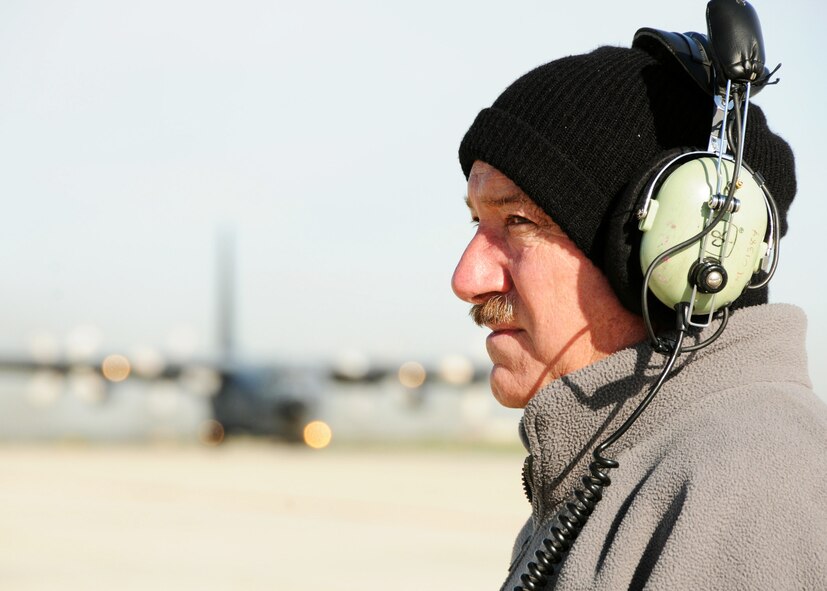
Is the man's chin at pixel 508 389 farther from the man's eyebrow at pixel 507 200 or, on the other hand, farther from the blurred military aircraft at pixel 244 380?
the blurred military aircraft at pixel 244 380

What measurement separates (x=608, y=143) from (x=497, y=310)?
1.17ft

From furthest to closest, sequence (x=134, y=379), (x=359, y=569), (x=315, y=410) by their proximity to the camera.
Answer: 1. (x=134, y=379)
2. (x=315, y=410)
3. (x=359, y=569)

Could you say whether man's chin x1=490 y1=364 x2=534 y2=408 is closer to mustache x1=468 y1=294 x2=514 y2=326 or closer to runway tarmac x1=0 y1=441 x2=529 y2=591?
mustache x1=468 y1=294 x2=514 y2=326

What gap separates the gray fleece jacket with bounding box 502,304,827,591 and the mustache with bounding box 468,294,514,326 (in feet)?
0.67

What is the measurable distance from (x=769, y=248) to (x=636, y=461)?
41 centimetres

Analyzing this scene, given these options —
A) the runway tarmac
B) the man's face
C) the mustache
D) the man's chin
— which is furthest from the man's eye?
the runway tarmac

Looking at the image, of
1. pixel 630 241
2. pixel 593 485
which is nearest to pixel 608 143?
pixel 630 241

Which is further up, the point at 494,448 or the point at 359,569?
the point at 359,569

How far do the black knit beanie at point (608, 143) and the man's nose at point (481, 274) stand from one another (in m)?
0.15

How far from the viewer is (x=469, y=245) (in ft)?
6.07

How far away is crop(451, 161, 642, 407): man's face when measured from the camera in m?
1.69

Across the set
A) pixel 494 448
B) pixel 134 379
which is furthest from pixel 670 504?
pixel 134 379

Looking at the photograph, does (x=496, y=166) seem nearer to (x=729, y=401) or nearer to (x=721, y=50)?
(x=721, y=50)

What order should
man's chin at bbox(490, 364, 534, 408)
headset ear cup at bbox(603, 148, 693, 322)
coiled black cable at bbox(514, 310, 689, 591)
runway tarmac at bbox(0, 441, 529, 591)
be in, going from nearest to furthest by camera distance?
coiled black cable at bbox(514, 310, 689, 591) → headset ear cup at bbox(603, 148, 693, 322) → man's chin at bbox(490, 364, 534, 408) → runway tarmac at bbox(0, 441, 529, 591)
